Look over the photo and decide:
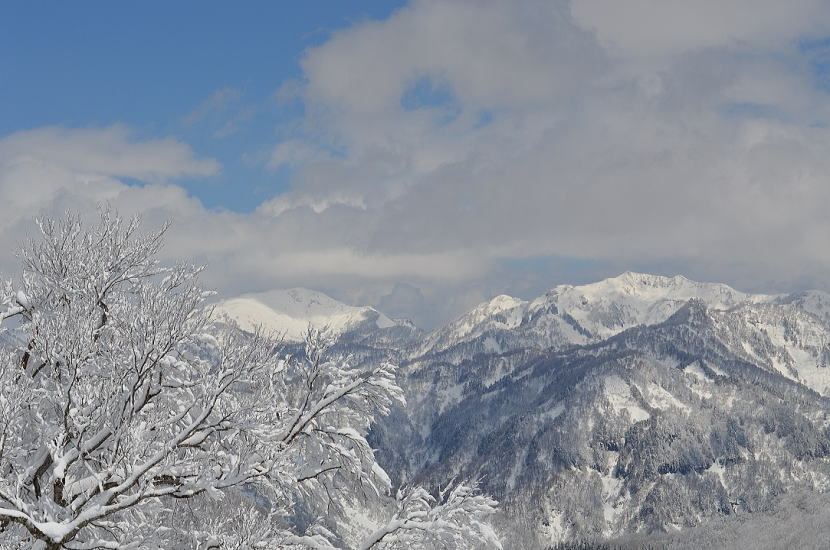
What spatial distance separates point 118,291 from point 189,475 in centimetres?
515

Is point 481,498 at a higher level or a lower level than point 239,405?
lower

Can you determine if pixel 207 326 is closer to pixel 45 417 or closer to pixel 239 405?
pixel 239 405

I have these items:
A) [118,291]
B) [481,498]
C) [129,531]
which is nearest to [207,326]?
[118,291]

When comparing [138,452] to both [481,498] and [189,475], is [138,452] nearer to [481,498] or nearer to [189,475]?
[189,475]

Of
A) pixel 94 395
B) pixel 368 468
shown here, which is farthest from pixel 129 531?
pixel 368 468

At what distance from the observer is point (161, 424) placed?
12.7 meters

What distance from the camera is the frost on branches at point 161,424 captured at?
39.6 ft

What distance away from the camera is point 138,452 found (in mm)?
12117

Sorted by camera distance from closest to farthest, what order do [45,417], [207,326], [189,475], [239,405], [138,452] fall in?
1. [138,452]
2. [189,475]
3. [239,405]
4. [45,417]
5. [207,326]

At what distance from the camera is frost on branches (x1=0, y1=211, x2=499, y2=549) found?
12070 millimetres

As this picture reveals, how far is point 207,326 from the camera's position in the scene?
630 inches

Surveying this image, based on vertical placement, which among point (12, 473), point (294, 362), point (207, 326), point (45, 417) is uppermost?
point (207, 326)

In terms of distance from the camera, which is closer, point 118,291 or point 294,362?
point 294,362

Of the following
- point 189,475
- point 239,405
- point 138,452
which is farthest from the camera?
point 239,405
